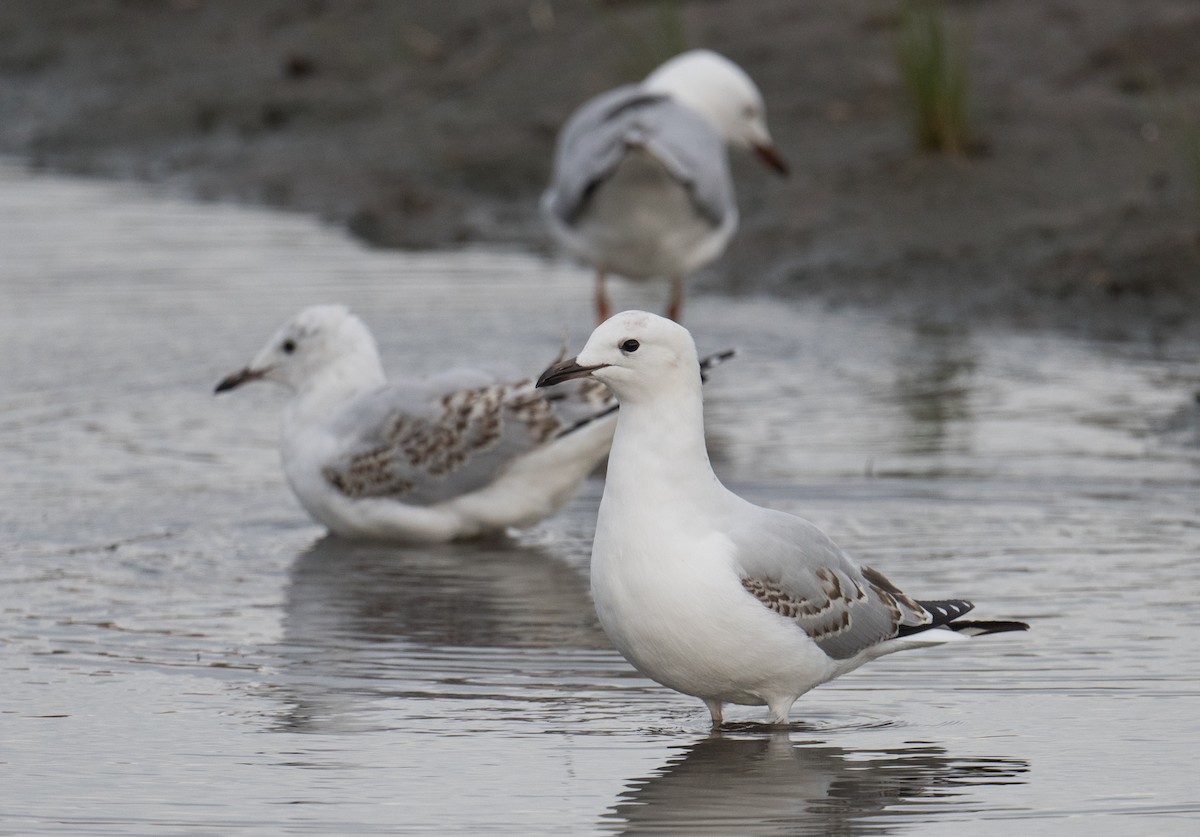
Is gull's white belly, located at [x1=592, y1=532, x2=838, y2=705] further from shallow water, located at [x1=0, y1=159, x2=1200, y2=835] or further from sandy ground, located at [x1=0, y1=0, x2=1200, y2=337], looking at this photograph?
sandy ground, located at [x1=0, y1=0, x2=1200, y2=337]

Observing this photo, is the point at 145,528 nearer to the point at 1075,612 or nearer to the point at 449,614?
the point at 449,614

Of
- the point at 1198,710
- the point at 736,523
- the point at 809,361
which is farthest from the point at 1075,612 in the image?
the point at 809,361

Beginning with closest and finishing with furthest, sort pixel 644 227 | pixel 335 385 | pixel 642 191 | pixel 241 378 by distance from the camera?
pixel 335 385 → pixel 241 378 → pixel 642 191 → pixel 644 227

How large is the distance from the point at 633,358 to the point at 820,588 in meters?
0.74

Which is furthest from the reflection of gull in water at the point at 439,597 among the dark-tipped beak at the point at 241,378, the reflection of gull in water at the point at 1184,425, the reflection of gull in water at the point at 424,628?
the reflection of gull in water at the point at 1184,425

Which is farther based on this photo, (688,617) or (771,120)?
(771,120)

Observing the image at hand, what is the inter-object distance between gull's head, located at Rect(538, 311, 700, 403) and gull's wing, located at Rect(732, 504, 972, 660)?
42 centimetres

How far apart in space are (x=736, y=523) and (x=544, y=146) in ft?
35.2

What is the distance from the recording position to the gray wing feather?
549 cm

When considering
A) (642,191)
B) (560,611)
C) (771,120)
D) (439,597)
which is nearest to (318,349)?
(439,597)

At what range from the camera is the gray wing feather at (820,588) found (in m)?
5.49

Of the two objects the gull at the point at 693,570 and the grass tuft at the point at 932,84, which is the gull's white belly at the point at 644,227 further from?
the gull at the point at 693,570

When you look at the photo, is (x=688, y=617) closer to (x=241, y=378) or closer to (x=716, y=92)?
(x=241, y=378)

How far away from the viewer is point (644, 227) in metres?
11.4
